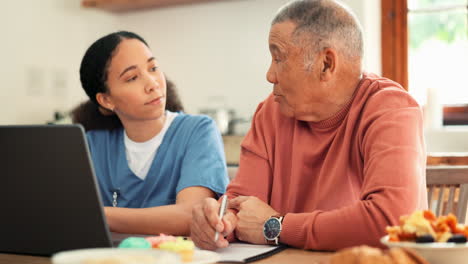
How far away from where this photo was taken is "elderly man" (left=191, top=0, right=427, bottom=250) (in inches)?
43.3

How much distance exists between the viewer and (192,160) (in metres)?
1.65

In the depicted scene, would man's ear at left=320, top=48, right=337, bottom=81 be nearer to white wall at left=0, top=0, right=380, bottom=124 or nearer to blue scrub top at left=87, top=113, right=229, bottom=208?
blue scrub top at left=87, top=113, right=229, bottom=208

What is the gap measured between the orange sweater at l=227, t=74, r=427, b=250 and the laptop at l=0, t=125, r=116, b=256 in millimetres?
399

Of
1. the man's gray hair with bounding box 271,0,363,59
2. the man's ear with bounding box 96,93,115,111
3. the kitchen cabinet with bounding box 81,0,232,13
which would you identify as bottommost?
the man's ear with bounding box 96,93,115,111

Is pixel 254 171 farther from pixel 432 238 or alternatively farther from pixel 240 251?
pixel 432 238

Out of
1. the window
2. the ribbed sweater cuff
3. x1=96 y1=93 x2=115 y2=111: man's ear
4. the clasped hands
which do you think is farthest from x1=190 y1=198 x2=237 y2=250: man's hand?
the window

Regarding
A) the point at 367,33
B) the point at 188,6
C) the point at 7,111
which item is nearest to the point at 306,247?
the point at 367,33

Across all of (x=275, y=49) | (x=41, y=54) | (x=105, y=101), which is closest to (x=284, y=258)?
(x=275, y=49)

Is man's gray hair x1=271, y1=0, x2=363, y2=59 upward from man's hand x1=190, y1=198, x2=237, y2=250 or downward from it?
upward

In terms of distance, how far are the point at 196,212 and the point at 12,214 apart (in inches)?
15.0

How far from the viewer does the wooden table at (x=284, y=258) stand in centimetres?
99

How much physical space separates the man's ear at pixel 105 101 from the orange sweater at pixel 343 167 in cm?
51

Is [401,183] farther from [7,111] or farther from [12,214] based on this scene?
[7,111]

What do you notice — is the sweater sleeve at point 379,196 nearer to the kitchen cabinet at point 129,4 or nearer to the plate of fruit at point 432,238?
the plate of fruit at point 432,238
